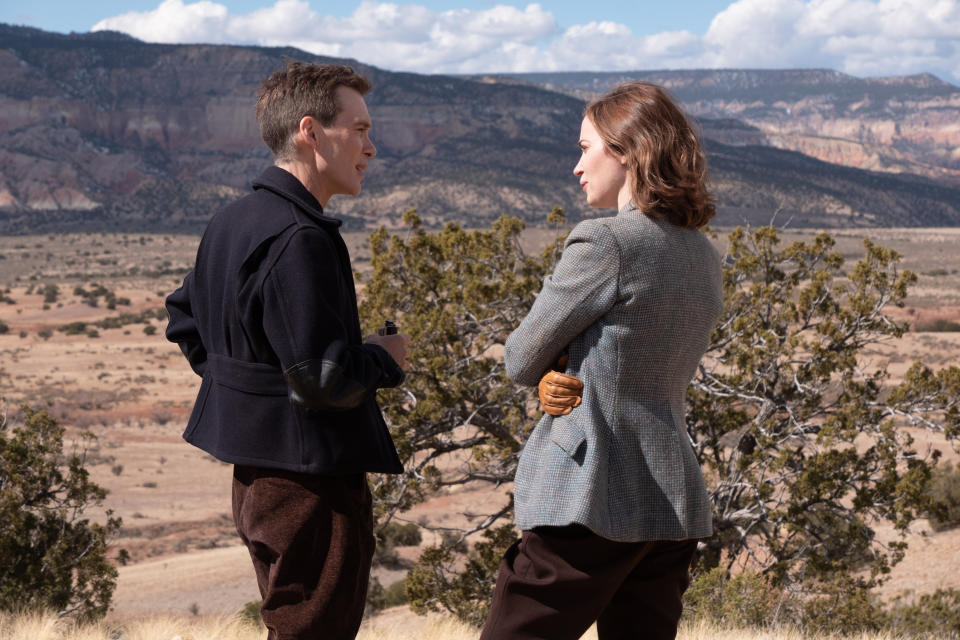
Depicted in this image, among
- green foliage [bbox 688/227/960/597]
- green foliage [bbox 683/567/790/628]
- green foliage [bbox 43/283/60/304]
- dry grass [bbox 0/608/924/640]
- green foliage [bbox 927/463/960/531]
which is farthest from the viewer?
green foliage [bbox 43/283/60/304]

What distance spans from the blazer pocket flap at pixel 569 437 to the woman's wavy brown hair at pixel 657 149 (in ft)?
1.63

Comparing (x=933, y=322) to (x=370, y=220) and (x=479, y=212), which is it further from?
(x=370, y=220)

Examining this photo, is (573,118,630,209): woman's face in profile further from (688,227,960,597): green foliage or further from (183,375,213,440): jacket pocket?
(688,227,960,597): green foliage

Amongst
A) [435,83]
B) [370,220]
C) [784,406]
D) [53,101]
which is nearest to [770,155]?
[435,83]

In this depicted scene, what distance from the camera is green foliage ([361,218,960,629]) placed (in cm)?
708

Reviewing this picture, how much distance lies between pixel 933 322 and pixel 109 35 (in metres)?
135

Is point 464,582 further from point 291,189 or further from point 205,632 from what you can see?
point 291,189

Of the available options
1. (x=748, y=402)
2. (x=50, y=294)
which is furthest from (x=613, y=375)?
(x=50, y=294)

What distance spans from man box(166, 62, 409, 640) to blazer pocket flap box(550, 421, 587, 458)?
0.43 meters

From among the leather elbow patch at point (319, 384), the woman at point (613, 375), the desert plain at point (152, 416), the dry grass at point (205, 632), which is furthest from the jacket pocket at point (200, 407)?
the desert plain at point (152, 416)

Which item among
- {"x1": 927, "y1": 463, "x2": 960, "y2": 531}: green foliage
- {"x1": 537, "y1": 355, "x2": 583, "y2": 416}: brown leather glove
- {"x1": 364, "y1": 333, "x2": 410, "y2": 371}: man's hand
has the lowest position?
{"x1": 927, "y1": 463, "x2": 960, "y2": 531}: green foliage

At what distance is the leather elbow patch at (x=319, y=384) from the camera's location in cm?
208

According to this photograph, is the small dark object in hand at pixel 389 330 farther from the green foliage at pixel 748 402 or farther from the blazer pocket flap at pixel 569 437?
the green foliage at pixel 748 402

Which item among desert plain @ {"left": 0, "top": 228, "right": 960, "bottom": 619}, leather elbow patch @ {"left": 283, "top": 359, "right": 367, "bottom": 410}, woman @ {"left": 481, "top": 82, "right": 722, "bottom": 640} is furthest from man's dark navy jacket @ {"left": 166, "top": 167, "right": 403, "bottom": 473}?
desert plain @ {"left": 0, "top": 228, "right": 960, "bottom": 619}
